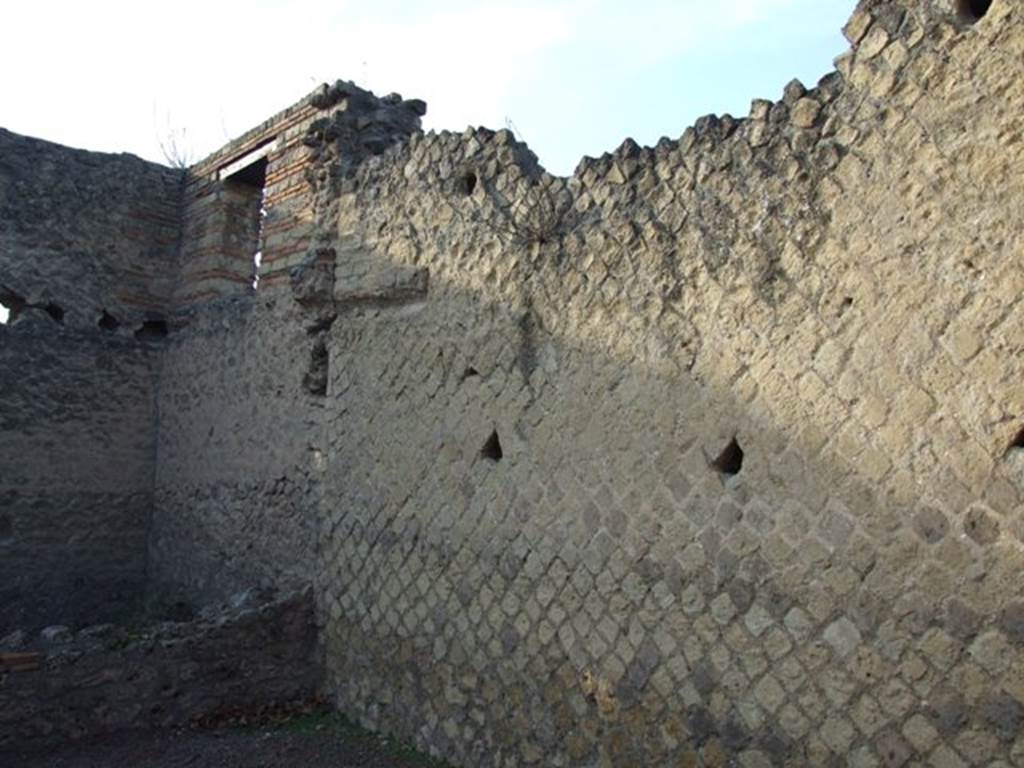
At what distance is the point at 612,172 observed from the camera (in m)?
4.59

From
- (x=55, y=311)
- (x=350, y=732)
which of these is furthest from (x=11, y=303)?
(x=350, y=732)

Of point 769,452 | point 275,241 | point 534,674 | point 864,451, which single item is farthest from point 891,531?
point 275,241

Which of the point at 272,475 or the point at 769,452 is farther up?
the point at 769,452

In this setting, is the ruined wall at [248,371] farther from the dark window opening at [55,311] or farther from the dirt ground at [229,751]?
the dirt ground at [229,751]

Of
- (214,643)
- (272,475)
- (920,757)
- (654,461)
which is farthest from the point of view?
(272,475)

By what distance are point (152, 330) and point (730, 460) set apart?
623cm

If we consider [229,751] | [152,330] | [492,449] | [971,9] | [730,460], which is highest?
[971,9]

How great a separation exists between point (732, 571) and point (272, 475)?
385cm

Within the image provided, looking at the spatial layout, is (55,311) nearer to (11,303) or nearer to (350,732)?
(11,303)

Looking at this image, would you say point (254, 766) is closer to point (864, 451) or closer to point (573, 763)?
point (573, 763)

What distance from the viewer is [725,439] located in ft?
13.1

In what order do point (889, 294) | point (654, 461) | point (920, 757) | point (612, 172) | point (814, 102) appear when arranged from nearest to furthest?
1. point (920, 757)
2. point (889, 294)
3. point (814, 102)
4. point (654, 461)
5. point (612, 172)

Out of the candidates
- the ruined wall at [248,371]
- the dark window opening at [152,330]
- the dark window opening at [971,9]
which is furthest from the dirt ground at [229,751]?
the dark window opening at [152,330]

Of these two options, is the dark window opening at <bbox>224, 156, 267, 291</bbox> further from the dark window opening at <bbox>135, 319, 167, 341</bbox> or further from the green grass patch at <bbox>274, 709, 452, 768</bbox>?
the green grass patch at <bbox>274, 709, 452, 768</bbox>
